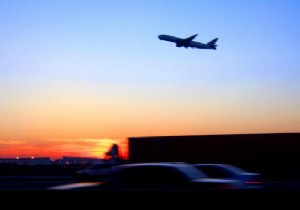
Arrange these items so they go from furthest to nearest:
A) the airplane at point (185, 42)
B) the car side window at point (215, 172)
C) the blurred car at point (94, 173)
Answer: the airplane at point (185, 42) < the blurred car at point (94, 173) < the car side window at point (215, 172)

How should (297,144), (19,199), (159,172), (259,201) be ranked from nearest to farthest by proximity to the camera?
(259,201) → (19,199) → (159,172) → (297,144)

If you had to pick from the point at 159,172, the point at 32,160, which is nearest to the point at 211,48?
the point at 159,172

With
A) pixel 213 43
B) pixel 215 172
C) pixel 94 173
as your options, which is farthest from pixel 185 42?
pixel 215 172

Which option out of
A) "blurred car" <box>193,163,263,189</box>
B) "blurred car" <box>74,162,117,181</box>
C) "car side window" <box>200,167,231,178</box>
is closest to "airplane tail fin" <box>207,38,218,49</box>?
"blurred car" <box>74,162,117,181</box>

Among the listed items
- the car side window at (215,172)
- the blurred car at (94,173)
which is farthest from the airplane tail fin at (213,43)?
the car side window at (215,172)

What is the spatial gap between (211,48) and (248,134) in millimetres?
40167

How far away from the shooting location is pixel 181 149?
124ft

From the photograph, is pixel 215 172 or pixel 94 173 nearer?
pixel 215 172

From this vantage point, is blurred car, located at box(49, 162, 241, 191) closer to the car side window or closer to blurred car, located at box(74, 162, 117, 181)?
the car side window

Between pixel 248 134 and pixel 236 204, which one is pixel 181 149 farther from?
pixel 236 204

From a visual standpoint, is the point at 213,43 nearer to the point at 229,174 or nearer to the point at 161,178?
the point at 229,174

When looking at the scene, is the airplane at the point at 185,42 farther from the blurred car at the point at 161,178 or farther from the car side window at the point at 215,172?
the blurred car at the point at 161,178

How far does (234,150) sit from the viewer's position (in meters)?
37.0

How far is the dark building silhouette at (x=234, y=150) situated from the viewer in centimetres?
3644
